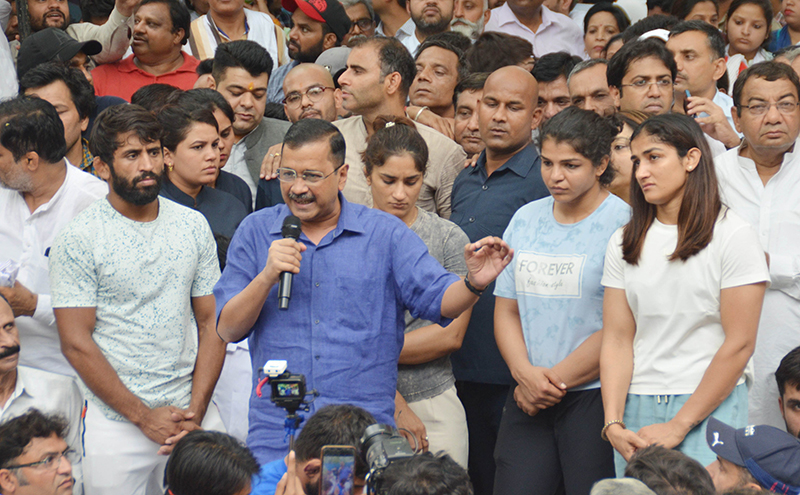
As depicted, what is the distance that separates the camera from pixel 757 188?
13.7 ft

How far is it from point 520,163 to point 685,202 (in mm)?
1301

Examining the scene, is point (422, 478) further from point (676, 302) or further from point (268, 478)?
point (676, 302)

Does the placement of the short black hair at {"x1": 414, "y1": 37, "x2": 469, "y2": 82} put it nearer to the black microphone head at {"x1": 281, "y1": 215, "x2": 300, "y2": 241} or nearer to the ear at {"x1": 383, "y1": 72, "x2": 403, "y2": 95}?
the ear at {"x1": 383, "y1": 72, "x2": 403, "y2": 95}

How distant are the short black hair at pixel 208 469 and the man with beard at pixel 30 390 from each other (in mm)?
761

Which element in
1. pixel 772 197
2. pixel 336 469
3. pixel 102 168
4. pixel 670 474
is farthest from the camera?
pixel 772 197

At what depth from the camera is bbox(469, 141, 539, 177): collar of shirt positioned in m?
4.41

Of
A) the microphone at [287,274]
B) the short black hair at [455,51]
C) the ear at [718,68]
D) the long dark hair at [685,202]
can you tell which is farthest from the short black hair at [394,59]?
the microphone at [287,274]

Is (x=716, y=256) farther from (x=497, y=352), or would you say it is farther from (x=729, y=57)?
(x=729, y=57)

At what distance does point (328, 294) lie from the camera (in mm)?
3270

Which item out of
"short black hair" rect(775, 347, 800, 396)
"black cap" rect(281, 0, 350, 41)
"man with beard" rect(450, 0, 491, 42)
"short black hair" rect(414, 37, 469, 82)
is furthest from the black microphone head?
"man with beard" rect(450, 0, 491, 42)

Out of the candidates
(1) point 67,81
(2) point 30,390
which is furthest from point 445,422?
(1) point 67,81

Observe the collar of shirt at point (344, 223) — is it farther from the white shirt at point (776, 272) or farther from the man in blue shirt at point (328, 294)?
the white shirt at point (776, 272)

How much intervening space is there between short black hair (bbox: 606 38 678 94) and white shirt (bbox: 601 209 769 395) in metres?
1.91

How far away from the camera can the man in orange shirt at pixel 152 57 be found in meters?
6.15
